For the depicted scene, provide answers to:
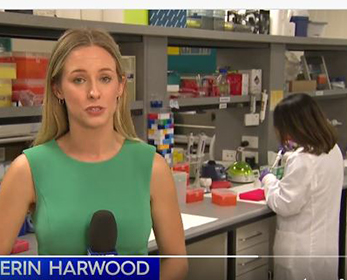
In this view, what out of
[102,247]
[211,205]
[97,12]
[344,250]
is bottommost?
[344,250]

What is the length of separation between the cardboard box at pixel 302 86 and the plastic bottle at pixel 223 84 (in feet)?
1.02

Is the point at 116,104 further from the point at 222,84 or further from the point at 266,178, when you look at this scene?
the point at 222,84

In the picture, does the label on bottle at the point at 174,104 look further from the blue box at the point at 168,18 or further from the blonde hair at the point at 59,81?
the blonde hair at the point at 59,81

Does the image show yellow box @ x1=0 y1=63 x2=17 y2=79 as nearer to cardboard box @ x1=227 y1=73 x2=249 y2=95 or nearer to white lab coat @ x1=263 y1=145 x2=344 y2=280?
white lab coat @ x1=263 y1=145 x2=344 y2=280

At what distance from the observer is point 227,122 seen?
300 cm

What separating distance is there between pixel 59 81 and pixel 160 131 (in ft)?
3.92

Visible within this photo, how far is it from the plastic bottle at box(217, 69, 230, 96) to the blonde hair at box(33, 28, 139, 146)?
5.17ft

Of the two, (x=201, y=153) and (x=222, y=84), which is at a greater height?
(x=222, y=84)

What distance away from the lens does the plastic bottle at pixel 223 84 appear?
262 centimetres

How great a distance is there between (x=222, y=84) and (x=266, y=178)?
1.89 feet

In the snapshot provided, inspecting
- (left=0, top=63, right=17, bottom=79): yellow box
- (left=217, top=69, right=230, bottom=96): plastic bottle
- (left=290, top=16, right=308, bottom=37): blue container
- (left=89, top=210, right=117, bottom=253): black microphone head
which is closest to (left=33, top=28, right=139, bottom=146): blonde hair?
(left=89, top=210, right=117, bottom=253): black microphone head

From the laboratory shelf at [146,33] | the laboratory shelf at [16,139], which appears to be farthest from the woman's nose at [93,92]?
the laboratory shelf at [16,139]

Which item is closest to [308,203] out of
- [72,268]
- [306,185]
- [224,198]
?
[306,185]

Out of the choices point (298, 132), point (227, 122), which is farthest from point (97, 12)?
point (227, 122)
